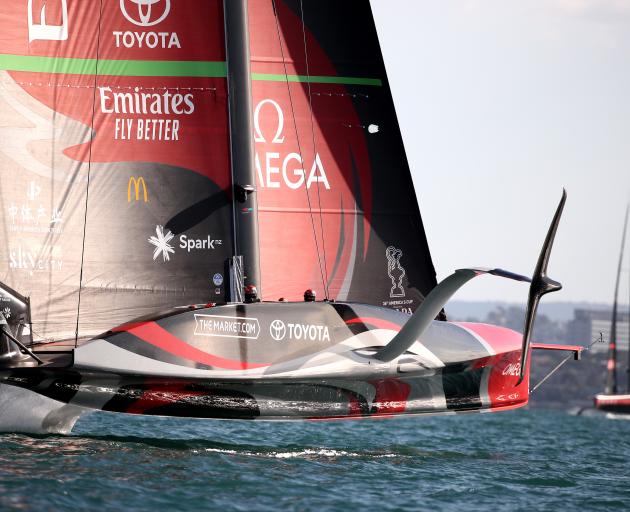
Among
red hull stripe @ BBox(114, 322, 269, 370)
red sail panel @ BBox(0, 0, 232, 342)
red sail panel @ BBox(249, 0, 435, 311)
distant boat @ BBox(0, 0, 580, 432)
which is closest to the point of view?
red hull stripe @ BBox(114, 322, 269, 370)

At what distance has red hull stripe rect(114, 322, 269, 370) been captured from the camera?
39.4ft

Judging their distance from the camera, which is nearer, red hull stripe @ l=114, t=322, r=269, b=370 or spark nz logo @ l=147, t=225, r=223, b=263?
red hull stripe @ l=114, t=322, r=269, b=370

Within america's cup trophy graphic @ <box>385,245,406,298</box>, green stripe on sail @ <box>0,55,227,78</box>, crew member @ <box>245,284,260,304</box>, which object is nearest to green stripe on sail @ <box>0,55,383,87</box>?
green stripe on sail @ <box>0,55,227,78</box>

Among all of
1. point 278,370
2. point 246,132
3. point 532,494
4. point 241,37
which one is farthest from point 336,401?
point 241,37

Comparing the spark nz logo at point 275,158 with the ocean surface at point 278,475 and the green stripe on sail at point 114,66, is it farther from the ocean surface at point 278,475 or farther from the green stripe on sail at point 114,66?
the ocean surface at point 278,475

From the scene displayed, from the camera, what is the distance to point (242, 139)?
13.6m

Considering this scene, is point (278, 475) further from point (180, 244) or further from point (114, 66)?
point (114, 66)

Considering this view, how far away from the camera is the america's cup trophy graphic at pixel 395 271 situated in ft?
49.4

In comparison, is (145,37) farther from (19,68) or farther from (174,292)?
(174,292)

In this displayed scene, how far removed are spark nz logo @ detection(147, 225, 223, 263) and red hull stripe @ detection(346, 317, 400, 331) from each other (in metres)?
1.80

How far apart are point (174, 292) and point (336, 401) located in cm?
221

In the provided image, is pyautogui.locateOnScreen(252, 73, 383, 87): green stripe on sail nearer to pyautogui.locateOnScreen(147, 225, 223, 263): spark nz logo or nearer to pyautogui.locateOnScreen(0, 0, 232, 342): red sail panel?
pyautogui.locateOnScreen(0, 0, 232, 342): red sail panel

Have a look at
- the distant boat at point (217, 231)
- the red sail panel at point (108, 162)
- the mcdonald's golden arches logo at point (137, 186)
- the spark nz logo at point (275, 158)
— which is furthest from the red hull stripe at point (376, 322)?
the spark nz logo at point (275, 158)

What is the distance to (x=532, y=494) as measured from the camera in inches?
466
